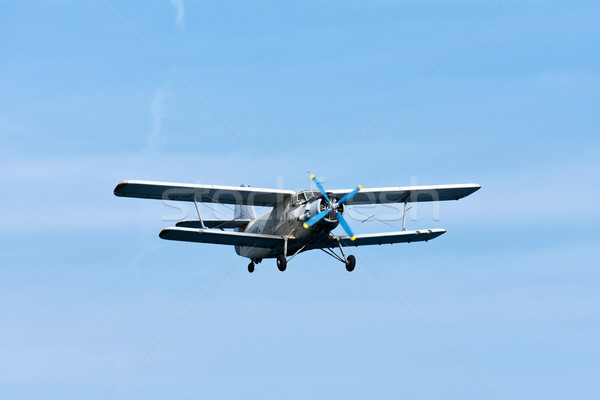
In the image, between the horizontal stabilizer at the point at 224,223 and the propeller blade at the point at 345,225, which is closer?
the propeller blade at the point at 345,225

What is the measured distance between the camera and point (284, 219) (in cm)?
4262

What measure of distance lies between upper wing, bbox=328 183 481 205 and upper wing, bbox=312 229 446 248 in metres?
2.21

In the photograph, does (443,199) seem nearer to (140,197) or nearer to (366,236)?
(366,236)

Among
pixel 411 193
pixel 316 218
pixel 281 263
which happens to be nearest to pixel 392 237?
pixel 411 193

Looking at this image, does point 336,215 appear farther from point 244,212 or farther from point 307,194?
point 244,212

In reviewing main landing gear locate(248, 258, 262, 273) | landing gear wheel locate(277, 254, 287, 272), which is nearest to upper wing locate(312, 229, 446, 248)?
landing gear wheel locate(277, 254, 287, 272)

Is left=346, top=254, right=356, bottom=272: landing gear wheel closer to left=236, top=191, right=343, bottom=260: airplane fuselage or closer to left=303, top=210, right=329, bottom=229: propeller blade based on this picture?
left=236, top=191, right=343, bottom=260: airplane fuselage

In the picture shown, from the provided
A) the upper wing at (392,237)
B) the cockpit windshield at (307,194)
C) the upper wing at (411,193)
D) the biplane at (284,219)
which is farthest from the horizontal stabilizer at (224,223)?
the upper wing at (392,237)

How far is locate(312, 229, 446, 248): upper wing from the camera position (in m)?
43.7

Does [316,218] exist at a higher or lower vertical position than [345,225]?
higher

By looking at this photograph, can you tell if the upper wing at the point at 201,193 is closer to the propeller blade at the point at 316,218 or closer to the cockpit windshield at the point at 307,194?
the cockpit windshield at the point at 307,194

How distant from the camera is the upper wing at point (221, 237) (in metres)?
40.4

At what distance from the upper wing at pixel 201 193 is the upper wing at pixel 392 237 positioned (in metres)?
3.23

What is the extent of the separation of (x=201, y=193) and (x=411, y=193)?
1006 cm
